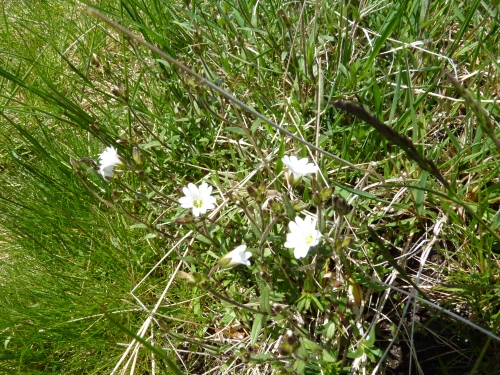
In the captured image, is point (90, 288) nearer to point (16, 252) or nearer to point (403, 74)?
point (16, 252)

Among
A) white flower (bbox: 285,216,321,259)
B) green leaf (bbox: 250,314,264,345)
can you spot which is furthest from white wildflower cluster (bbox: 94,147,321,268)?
green leaf (bbox: 250,314,264,345)

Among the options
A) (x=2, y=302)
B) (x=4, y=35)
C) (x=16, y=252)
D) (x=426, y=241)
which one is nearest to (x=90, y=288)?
(x=2, y=302)

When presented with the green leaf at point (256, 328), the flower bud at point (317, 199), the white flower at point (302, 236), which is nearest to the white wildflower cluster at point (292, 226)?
the white flower at point (302, 236)

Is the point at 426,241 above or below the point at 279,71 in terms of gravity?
below

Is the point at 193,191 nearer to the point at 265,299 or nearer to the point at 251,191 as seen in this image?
the point at 251,191

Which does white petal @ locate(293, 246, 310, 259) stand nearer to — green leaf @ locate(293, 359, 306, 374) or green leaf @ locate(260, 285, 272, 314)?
green leaf @ locate(260, 285, 272, 314)

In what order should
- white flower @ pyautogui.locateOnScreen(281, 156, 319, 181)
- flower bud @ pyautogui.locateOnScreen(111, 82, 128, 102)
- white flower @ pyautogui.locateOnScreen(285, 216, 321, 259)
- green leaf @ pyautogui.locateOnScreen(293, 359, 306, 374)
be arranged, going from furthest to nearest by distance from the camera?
flower bud @ pyautogui.locateOnScreen(111, 82, 128, 102) < white flower @ pyautogui.locateOnScreen(281, 156, 319, 181) < white flower @ pyautogui.locateOnScreen(285, 216, 321, 259) < green leaf @ pyautogui.locateOnScreen(293, 359, 306, 374)

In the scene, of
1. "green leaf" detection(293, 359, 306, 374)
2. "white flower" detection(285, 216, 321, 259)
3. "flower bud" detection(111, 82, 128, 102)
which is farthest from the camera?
"flower bud" detection(111, 82, 128, 102)
